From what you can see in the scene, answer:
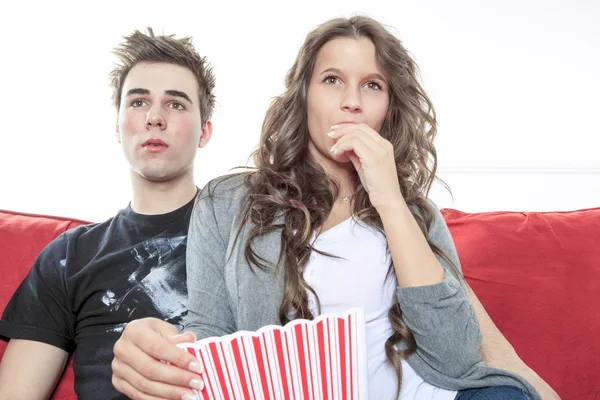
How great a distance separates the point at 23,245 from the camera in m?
1.66

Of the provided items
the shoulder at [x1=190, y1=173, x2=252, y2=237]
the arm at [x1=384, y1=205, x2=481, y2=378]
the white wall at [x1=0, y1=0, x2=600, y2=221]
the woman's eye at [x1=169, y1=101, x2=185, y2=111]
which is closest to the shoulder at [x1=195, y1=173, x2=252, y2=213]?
the shoulder at [x1=190, y1=173, x2=252, y2=237]

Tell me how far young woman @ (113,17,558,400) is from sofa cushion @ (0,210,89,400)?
0.50m

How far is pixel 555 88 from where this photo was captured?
2209mm

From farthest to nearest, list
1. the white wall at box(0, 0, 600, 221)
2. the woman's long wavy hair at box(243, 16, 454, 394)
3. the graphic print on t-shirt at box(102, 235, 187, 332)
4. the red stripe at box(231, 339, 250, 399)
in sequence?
the white wall at box(0, 0, 600, 221) < the graphic print on t-shirt at box(102, 235, 187, 332) < the woman's long wavy hair at box(243, 16, 454, 394) < the red stripe at box(231, 339, 250, 399)

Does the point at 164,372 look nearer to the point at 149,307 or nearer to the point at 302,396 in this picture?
the point at 302,396

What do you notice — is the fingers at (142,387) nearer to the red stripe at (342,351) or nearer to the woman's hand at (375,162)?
the red stripe at (342,351)

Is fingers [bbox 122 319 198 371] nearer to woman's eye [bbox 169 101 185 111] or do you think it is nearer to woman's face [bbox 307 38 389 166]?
woman's face [bbox 307 38 389 166]

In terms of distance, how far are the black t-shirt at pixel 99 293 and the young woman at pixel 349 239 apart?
0.14 metres

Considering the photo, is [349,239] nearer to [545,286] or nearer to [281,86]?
[545,286]

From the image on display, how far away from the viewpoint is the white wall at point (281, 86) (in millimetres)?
2213

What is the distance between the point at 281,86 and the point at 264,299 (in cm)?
120

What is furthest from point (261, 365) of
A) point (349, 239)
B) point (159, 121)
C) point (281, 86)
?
point (281, 86)

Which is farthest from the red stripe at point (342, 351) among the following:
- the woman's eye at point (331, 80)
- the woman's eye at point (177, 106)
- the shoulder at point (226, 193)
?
the woman's eye at point (177, 106)

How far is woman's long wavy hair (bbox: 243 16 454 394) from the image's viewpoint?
134 centimetres
